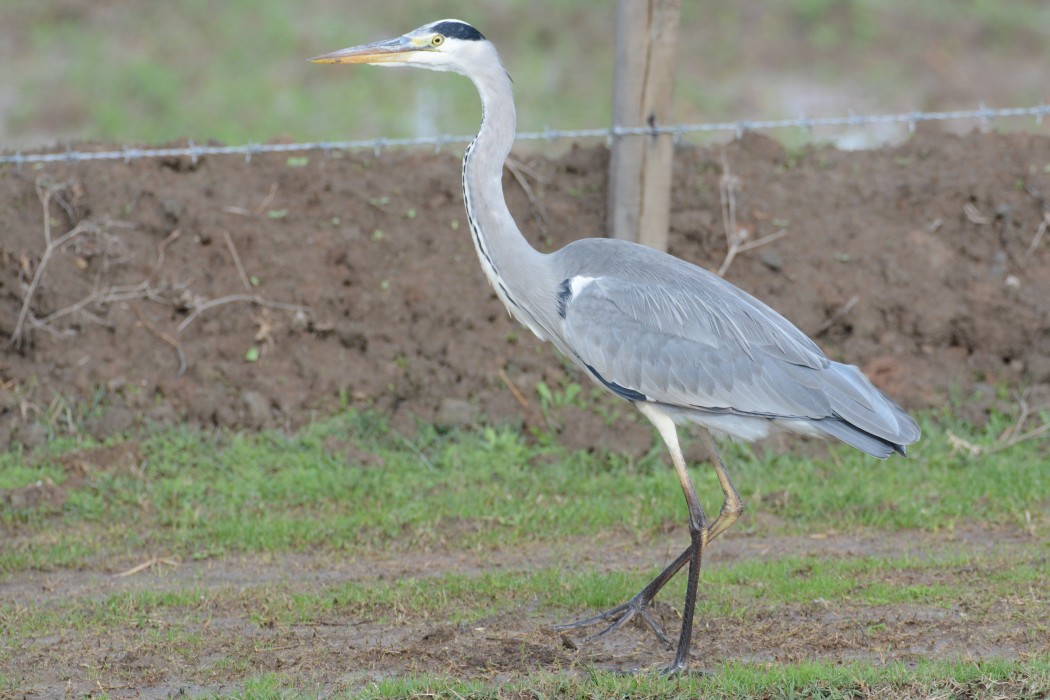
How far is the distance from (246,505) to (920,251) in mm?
4681

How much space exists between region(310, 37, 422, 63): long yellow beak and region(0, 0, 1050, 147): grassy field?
674 cm

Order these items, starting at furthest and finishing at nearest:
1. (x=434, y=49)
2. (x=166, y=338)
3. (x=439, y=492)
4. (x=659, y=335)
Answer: (x=166, y=338)
(x=439, y=492)
(x=434, y=49)
(x=659, y=335)

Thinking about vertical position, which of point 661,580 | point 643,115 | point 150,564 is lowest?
point 150,564

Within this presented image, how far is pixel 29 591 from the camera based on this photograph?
5871 millimetres

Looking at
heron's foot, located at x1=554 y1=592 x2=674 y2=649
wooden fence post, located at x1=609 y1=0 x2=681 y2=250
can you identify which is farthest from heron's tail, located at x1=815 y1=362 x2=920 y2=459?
wooden fence post, located at x1=609 y1=0 x2=681 y2=250

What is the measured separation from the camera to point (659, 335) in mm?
5363

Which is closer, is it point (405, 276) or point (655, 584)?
point (655, 584)

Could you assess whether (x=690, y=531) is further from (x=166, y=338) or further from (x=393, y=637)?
(x=166, y=338)

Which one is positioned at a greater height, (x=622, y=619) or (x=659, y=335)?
(x=659, y=335)

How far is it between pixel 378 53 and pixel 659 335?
1708 millimetres

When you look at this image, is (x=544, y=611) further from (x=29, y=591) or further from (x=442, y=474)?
(x=29, y=591)

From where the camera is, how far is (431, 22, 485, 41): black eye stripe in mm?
5520

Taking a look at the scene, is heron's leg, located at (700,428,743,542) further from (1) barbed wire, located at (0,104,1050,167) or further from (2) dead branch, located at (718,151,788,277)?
(2) dead branch, located at (718,151,788,277)

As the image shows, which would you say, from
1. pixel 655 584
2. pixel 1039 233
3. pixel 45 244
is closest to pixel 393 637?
pixel 655 584
